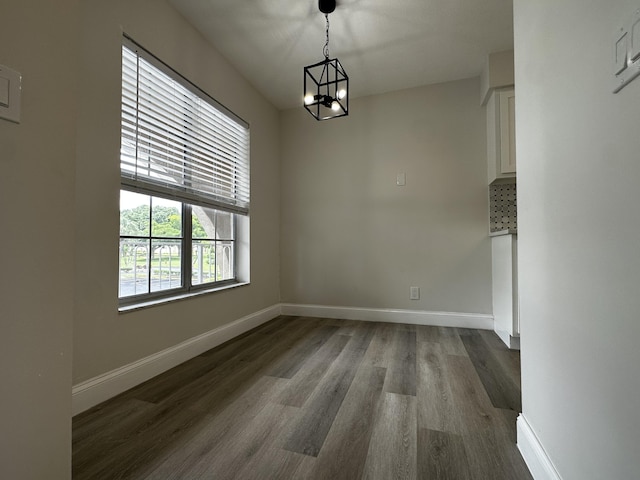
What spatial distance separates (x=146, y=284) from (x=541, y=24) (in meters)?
2.42

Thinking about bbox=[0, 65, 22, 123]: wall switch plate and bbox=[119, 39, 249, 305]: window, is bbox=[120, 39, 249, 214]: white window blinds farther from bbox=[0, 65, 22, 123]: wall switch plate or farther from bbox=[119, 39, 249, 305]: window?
bbox=[0, 65, 22, 123]: wall switch plate

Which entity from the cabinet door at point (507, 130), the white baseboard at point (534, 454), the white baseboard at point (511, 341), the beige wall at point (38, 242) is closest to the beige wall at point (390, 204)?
the cabinet door at point (507, 130)

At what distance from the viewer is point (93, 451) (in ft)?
3.86

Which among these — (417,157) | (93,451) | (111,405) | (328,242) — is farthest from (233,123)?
(93,451)

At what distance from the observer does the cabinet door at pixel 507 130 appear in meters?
2.54

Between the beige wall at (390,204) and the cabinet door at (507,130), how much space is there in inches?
13.5

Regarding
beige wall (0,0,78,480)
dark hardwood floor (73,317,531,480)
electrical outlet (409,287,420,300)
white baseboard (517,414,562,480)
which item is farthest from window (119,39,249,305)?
white baseboard (517,414,562,480)

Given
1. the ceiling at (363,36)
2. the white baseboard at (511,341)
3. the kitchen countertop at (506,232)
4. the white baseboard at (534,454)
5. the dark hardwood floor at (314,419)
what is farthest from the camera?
the white baseboard at (511,341)

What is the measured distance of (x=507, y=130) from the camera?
257cm

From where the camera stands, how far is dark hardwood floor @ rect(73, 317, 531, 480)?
110 centimetres

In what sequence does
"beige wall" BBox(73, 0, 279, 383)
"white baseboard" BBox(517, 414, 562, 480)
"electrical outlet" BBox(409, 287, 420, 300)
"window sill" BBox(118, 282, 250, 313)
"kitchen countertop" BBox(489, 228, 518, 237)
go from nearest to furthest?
"white baseboard" BBox(517, 414, 562, 480) < "beige wall" BBox(73, 0, 279, 383) < "window sill" BBox(118, 282, 250, 313) < "kitchen countertop" BBox(489, 228, 518, 237) < "electrical outlet" BBox(409, 287, 420, 300)

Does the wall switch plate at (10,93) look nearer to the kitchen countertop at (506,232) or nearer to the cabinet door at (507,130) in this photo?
the kitchen countertop at (506,232)

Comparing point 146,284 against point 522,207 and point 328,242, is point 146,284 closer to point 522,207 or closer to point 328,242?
point 328,242

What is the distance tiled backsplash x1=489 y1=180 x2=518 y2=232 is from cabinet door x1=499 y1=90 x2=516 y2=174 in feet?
1.09
